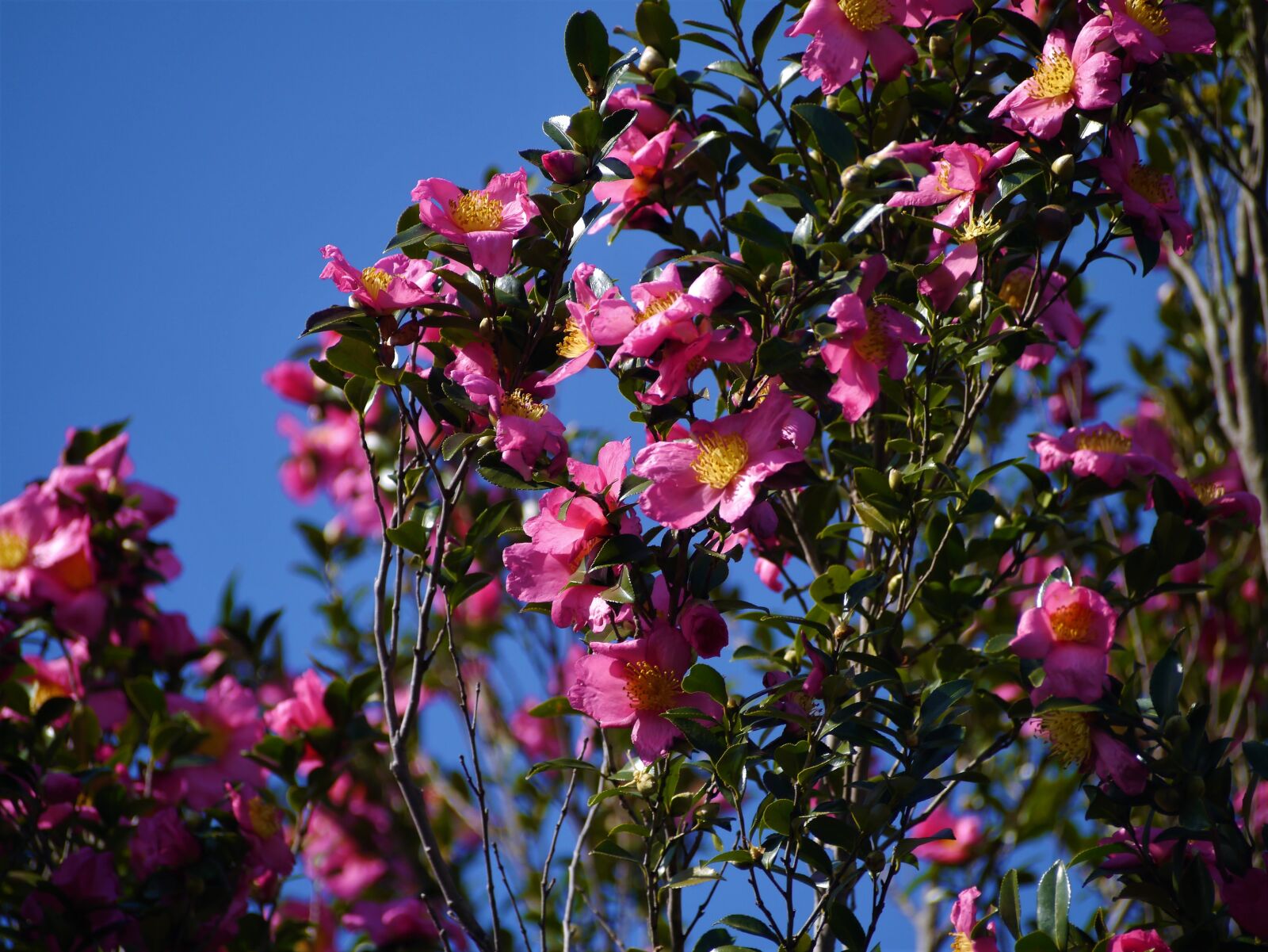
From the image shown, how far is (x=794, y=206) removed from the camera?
1.34m

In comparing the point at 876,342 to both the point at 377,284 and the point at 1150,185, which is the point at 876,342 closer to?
the point at 1150,185

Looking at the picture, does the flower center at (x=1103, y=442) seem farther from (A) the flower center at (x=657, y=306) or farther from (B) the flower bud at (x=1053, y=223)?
(A) the flower center at (x=657, y=306)

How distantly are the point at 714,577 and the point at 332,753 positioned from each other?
0.85m

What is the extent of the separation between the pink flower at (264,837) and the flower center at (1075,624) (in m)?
1.09

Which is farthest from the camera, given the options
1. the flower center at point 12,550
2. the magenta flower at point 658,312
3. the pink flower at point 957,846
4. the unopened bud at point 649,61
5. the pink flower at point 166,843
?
the pink flower at point 957,846

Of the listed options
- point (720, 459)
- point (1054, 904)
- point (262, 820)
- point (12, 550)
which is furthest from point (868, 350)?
point (12, 550)

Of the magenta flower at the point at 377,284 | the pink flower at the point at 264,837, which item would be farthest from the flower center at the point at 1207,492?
the pink flower at the point at 264,837

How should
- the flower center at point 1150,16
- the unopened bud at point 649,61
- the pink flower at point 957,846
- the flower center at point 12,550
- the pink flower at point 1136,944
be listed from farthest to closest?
the pink flower at point 957,846, the flower center at point 12,550, the unopened bud at point 649,61, the flower center at point 1150,16, the pink flower at point 1136,944

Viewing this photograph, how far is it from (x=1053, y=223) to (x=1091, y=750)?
564 mm

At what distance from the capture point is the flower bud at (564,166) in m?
1.23

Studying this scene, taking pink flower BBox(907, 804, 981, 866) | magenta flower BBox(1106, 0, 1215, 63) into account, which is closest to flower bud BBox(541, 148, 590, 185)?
magenta flower BBox(1106, 0, 1215, 63)

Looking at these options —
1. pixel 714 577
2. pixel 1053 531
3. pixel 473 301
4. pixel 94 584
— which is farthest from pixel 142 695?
pixel 1053 531

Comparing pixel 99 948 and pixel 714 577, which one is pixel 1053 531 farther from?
pixel 99 948

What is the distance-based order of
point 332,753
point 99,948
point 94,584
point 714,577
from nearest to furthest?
point 714,577 < point 99,948 < point 332,753 < point 94,584
